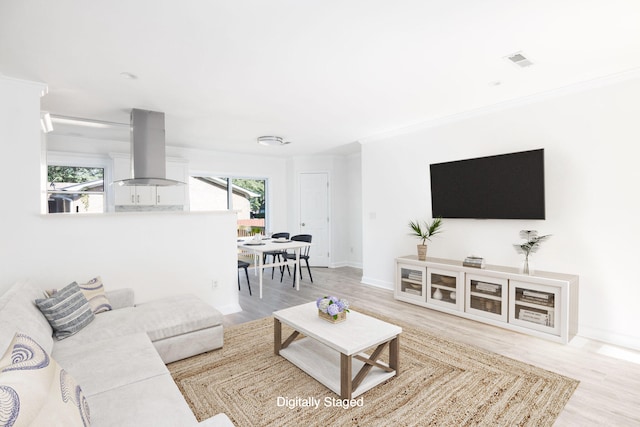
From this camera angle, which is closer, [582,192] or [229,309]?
[582,192]

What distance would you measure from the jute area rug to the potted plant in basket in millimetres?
1520

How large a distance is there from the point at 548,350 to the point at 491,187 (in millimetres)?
1815

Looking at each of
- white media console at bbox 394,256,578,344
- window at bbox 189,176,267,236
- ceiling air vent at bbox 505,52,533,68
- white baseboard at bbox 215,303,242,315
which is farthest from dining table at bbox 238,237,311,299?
ceiling air vent at bbox 505,52,533,68

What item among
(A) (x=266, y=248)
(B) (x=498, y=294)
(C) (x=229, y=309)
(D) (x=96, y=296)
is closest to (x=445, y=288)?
(B) (x=498, y=294)

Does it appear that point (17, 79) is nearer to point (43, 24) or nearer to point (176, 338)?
point (43, 24)

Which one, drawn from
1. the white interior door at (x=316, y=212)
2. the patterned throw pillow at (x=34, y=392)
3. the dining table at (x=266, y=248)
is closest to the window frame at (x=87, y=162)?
the dining table at (x=266, y=248)

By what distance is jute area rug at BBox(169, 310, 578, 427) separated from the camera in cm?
198

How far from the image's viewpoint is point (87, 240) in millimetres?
3189

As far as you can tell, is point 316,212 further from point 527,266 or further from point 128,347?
point 128,347

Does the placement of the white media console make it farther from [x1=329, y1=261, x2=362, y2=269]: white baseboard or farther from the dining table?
[x1=329, y1=261, x2=362, y2=269]: white baseboard

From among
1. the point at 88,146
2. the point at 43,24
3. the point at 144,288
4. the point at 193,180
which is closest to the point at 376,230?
the point at 144,288

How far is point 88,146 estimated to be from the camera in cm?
527

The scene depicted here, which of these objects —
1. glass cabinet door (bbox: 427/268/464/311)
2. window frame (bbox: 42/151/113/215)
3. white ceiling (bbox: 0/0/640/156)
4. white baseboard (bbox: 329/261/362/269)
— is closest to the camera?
white ceiling (bbox: 0/0/640/156)

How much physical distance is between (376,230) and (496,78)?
291 centimetres
